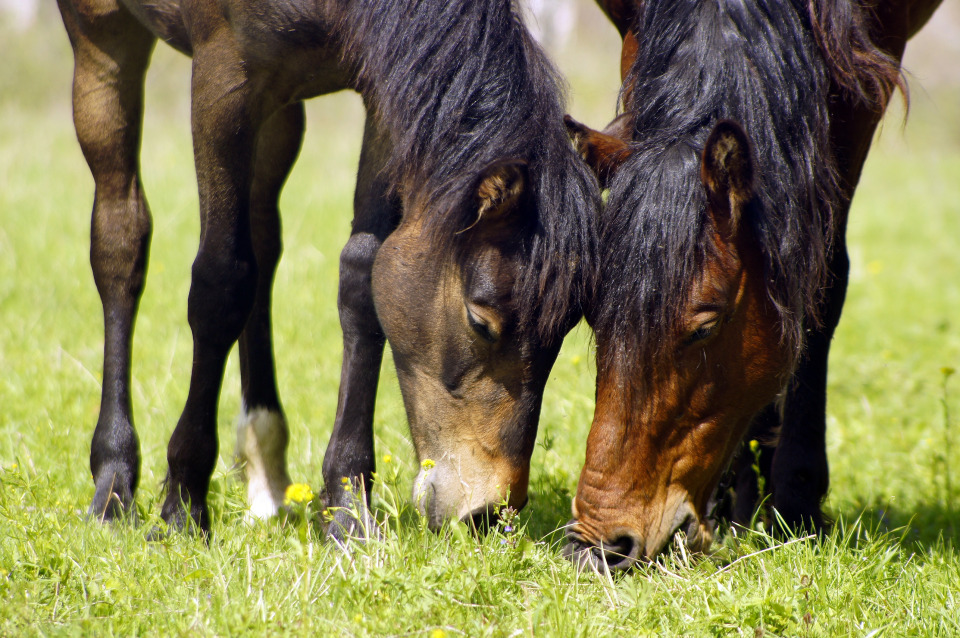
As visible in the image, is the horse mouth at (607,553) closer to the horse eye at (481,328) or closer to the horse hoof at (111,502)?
the horse eye at (481,328)

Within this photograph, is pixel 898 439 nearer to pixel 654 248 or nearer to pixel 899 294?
pixel 654 248

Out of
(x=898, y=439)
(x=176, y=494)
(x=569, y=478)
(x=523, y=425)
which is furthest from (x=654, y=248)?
(x=898, y=439)

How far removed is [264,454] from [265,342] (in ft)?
1.53

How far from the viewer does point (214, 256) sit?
2.92 metres

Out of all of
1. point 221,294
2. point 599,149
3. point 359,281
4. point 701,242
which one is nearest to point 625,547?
point 701,242

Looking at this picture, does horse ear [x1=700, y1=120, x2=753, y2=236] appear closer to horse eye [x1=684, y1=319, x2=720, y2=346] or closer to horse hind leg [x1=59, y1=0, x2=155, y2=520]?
horse eye [x1=684, y1=319, x2=720, y2=346]

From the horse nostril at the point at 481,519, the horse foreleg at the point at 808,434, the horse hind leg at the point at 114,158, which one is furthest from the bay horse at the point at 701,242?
the horse hind leg at the point at 114,158

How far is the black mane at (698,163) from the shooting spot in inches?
88.0

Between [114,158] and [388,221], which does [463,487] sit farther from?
[114,158]

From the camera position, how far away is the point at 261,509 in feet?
11.3

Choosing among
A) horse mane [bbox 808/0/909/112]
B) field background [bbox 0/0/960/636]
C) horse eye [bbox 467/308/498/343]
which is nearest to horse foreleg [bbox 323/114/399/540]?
field background [bbox 0/0/960/636]

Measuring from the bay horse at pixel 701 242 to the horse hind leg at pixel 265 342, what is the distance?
60.7 inches

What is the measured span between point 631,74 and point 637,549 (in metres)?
1.38

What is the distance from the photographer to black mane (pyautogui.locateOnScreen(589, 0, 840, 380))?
223cm
